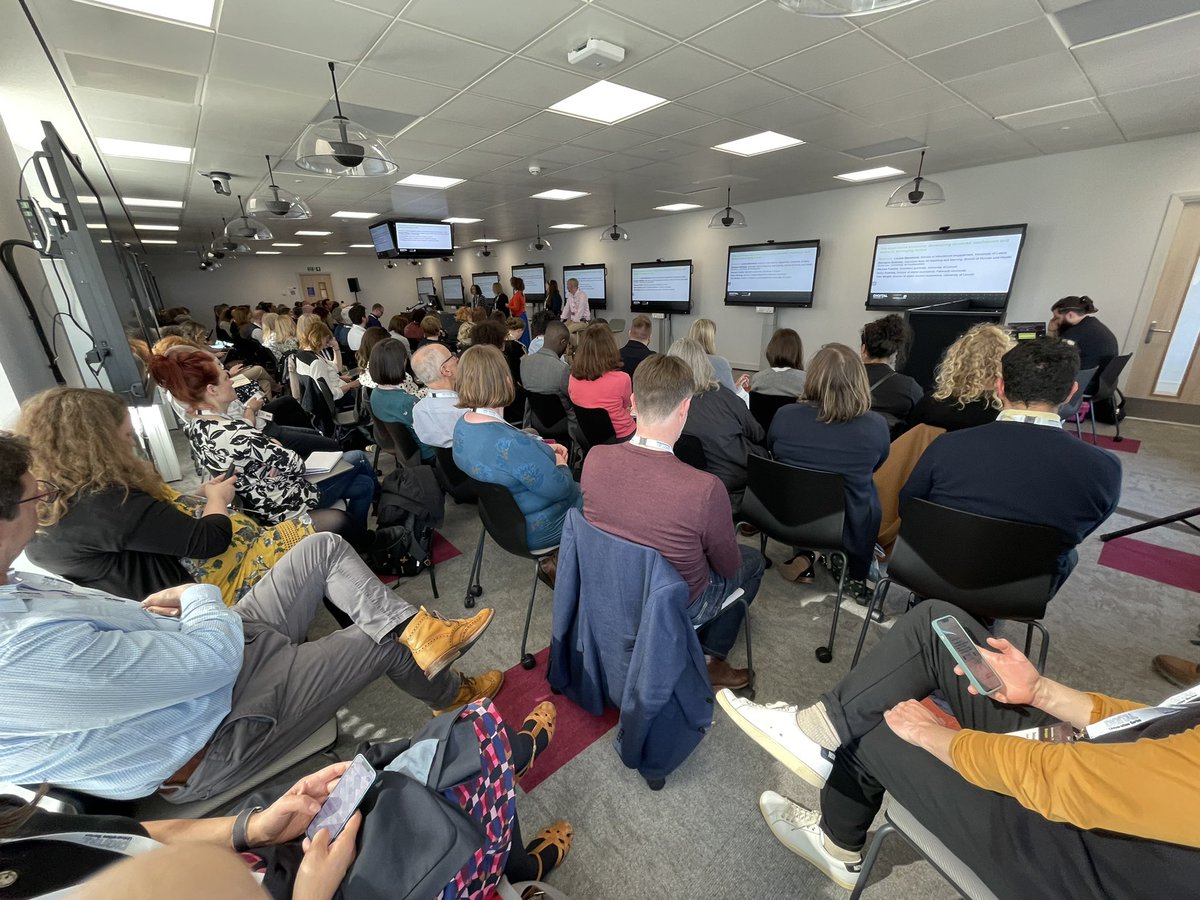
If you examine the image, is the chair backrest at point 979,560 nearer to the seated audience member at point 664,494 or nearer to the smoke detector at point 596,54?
the seated audience member at point 664,494

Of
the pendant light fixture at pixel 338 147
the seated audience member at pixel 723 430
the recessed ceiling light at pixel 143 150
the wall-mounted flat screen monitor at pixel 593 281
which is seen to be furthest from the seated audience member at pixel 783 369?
the wall-mounted flat screen monitor at pixel 593 281

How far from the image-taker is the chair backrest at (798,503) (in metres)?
1.83

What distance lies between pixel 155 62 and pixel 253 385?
5.95 feet

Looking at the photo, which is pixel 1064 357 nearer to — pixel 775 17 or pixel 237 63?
pixel 775 17

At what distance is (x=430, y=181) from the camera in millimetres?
5656

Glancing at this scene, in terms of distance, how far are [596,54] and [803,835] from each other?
3.45 metres

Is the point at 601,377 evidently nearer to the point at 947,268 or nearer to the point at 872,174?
the point at 872,174

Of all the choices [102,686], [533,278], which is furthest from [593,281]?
[102,686]

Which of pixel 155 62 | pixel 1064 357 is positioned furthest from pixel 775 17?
pixel 155 62

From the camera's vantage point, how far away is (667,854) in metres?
1.31

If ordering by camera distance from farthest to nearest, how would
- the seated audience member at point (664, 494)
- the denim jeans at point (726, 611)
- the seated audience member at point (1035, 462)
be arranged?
the denim jeans at point (726, 611) < the seated audience member at point (1035, 462) < the seated audience member at point (664, 494)

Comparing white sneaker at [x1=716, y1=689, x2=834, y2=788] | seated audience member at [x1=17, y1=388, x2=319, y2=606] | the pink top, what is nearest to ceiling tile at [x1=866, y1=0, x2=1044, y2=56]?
the pink top

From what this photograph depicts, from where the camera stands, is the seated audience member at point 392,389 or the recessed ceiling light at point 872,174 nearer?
the seated audience member at point 392,389

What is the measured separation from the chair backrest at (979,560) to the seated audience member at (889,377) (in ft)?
4.23
